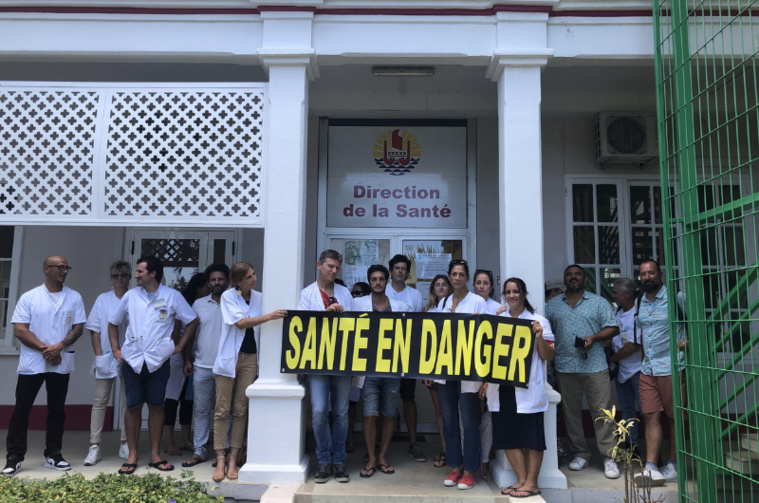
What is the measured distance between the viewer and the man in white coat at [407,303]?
5.66 metres

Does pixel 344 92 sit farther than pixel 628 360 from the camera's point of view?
Yes

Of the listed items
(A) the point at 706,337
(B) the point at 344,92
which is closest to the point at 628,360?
(A) the point at 706,337

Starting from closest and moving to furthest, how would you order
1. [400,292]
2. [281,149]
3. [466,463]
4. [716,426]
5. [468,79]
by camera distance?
[716,426]
[466,463]
[281,149]
[400,292]
[468,79]

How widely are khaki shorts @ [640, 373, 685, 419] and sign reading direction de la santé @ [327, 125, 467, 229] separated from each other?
9.58 feet

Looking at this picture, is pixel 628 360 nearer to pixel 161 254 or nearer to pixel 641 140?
pixel 641 140

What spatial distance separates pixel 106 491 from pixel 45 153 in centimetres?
292

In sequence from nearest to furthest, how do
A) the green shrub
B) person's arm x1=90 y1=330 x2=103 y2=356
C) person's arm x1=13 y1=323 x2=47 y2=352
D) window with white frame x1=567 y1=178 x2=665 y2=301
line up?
the green shrub
person's arm x1=13 y1=323 x2=47 y2=352
person's arm x1=90 y1=330 x2=103 y2=356
window with white frame x1=567 y1=178 x2=665 y2=301

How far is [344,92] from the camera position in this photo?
7039 millimetres

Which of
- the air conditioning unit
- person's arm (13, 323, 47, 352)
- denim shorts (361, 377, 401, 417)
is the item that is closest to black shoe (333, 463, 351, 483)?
denim shorts (361, 377, 401, 417)

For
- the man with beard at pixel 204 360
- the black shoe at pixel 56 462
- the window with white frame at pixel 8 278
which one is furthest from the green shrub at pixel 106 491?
the window with white frame at pixel 8 278

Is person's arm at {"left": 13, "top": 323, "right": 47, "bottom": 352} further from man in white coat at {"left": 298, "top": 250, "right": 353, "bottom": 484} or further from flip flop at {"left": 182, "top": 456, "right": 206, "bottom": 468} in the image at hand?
man in white coat at {"left": 298, "top": 250, "right": 353, "bottom": 484}

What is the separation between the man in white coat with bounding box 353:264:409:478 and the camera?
200 inches

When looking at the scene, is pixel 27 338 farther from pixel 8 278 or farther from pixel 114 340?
pixel 8 278

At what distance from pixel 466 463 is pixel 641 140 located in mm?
4335
